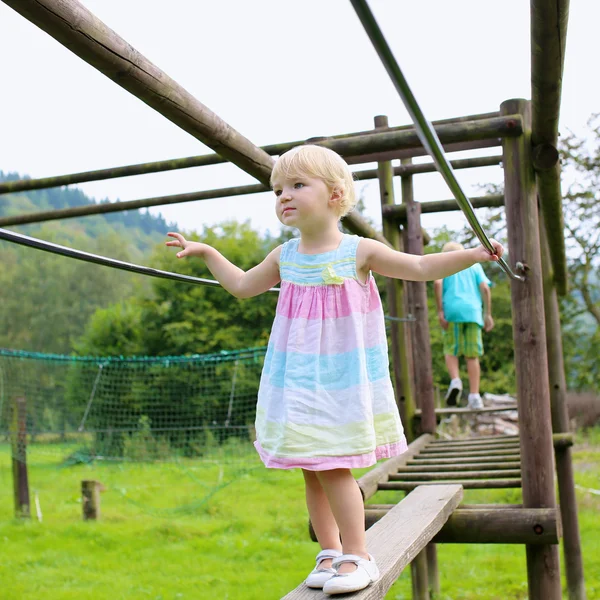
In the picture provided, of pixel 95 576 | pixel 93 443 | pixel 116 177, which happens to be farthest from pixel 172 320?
pixel 116 177

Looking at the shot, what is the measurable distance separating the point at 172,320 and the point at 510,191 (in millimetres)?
14241

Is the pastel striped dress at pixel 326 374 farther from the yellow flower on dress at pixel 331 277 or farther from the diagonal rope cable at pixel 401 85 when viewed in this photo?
the diagonal rope cable at pixel 401 85

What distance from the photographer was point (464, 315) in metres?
5.44

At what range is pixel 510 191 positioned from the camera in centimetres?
306

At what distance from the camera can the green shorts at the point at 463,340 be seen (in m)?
5.48

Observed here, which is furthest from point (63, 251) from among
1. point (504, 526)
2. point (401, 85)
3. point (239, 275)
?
point (504, 526)

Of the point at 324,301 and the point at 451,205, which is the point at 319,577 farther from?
the point at 451,205

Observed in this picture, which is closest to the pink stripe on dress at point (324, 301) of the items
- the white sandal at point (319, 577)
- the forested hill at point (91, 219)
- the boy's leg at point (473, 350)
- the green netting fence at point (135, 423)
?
the white sandal at point (319, 577)

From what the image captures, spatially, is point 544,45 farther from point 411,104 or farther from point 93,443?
point 93,443

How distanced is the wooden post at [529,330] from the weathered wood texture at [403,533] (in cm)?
33

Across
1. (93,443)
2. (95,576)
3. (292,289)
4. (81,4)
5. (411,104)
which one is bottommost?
(95,576)

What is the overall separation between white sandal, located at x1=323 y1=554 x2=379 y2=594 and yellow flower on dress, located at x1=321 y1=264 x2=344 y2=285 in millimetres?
633

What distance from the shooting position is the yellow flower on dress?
6.10ft

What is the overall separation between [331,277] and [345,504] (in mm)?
526
